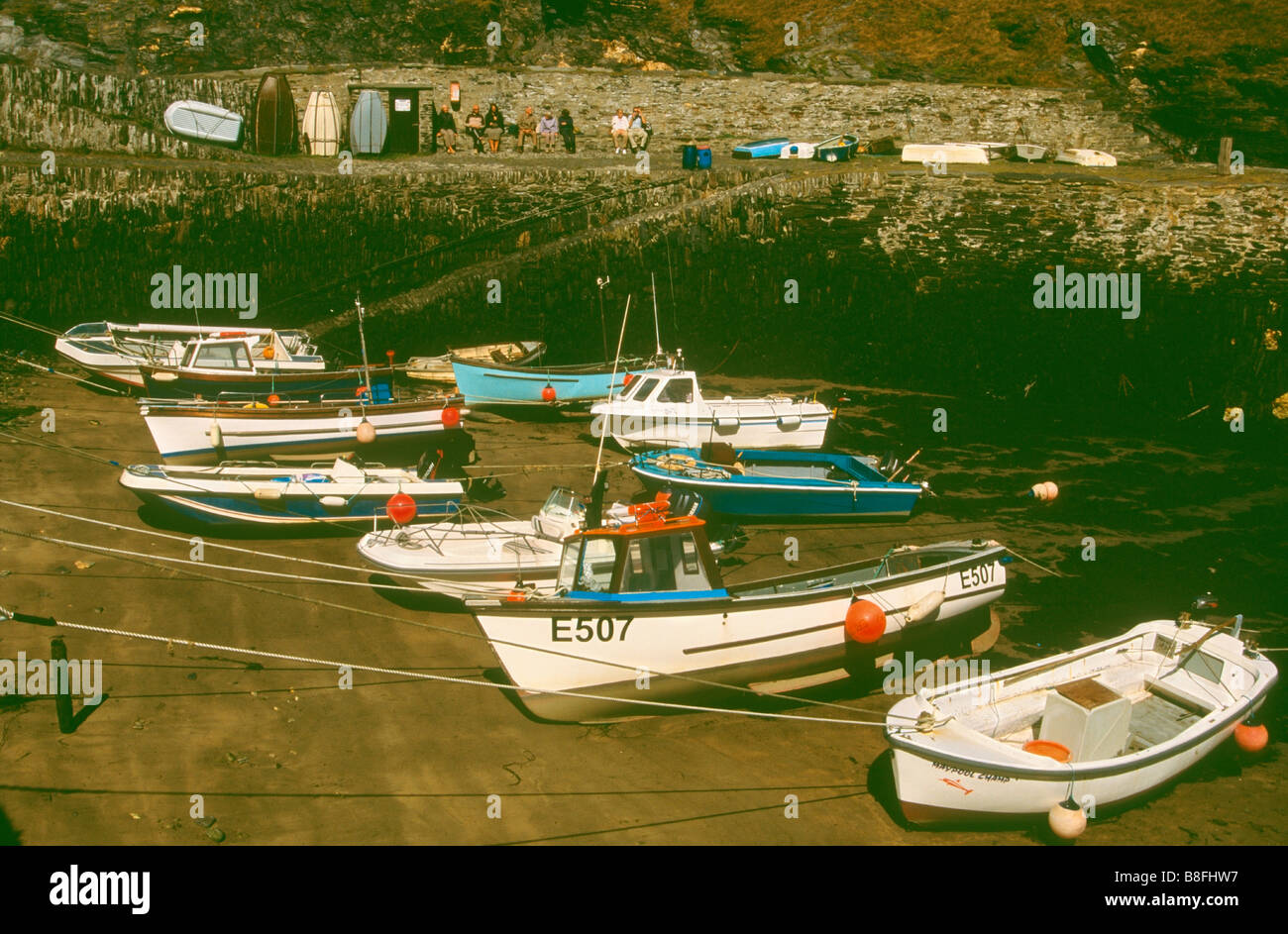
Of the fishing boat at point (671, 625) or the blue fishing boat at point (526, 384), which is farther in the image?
the blue fishing boat at point (526, 384)

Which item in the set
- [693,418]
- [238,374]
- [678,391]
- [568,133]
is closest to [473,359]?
[238,374]

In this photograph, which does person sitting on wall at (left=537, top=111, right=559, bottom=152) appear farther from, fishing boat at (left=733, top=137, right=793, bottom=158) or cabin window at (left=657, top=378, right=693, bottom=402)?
cabin window at (left=657, top=378, right=693, bottom=402)

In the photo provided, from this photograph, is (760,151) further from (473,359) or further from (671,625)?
(671,625)

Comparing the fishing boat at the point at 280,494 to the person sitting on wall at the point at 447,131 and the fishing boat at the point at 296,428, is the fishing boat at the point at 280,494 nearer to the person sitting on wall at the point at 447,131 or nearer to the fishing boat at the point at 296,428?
the fishing boat at the point at 296,428

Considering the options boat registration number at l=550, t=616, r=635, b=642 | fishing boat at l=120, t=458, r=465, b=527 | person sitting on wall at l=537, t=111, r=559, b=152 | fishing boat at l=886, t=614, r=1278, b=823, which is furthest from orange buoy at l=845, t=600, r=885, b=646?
person sitting on wall at l=537, t=111, r=559, b=152

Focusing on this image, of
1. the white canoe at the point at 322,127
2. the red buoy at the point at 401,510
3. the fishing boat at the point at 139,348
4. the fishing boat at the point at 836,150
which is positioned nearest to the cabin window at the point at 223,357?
the fishing boat at the point at 139,348

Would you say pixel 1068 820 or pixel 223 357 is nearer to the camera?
pixel 1068 820

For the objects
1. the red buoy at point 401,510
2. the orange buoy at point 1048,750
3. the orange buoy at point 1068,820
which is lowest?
the orange buoy at point 1068,820

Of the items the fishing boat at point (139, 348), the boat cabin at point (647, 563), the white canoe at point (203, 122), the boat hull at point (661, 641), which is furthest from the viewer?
the white canoe at point (203, 122)
